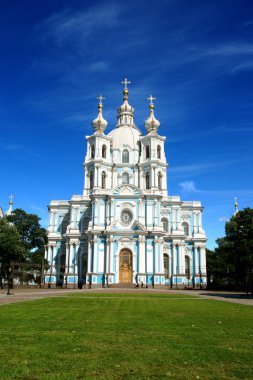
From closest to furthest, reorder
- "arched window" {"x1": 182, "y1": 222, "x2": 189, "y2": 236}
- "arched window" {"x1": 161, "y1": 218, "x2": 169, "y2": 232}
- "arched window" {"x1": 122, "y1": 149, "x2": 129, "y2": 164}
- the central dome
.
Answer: "arched window" {"x1": 161, "y1": 218, "x2": 169, "y2": 232}
"arched window" {"x1": 182, "y1": 222, "x2": 189, "y2": 236}
"arched window" {"x1": 122, "y1": 149, "x2": 129, "y2": 164}
the central dome

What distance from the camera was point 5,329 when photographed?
413 inches

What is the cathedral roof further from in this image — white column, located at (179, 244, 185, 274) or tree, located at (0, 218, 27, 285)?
tree, located at (0, 218, 27, 285)

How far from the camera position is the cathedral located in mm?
53688

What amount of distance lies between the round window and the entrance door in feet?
14.3

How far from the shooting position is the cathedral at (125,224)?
5369 cm

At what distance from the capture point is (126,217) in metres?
56.3

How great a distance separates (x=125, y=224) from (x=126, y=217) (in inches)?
47.5

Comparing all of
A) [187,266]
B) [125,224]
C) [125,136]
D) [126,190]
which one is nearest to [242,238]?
[125,224]

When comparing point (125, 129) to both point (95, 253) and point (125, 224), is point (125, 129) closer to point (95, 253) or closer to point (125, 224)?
point (125, 224)

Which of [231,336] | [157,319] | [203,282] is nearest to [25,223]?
[203,282]

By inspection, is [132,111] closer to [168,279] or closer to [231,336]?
[168,279]

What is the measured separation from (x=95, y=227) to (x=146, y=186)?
13394mm

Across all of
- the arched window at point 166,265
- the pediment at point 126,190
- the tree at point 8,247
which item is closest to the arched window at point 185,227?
the arched window at point 166,265

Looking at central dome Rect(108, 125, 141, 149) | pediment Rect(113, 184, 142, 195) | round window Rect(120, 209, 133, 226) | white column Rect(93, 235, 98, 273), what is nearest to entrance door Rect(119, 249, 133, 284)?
white column Rect(93, 235, 98, 273)
